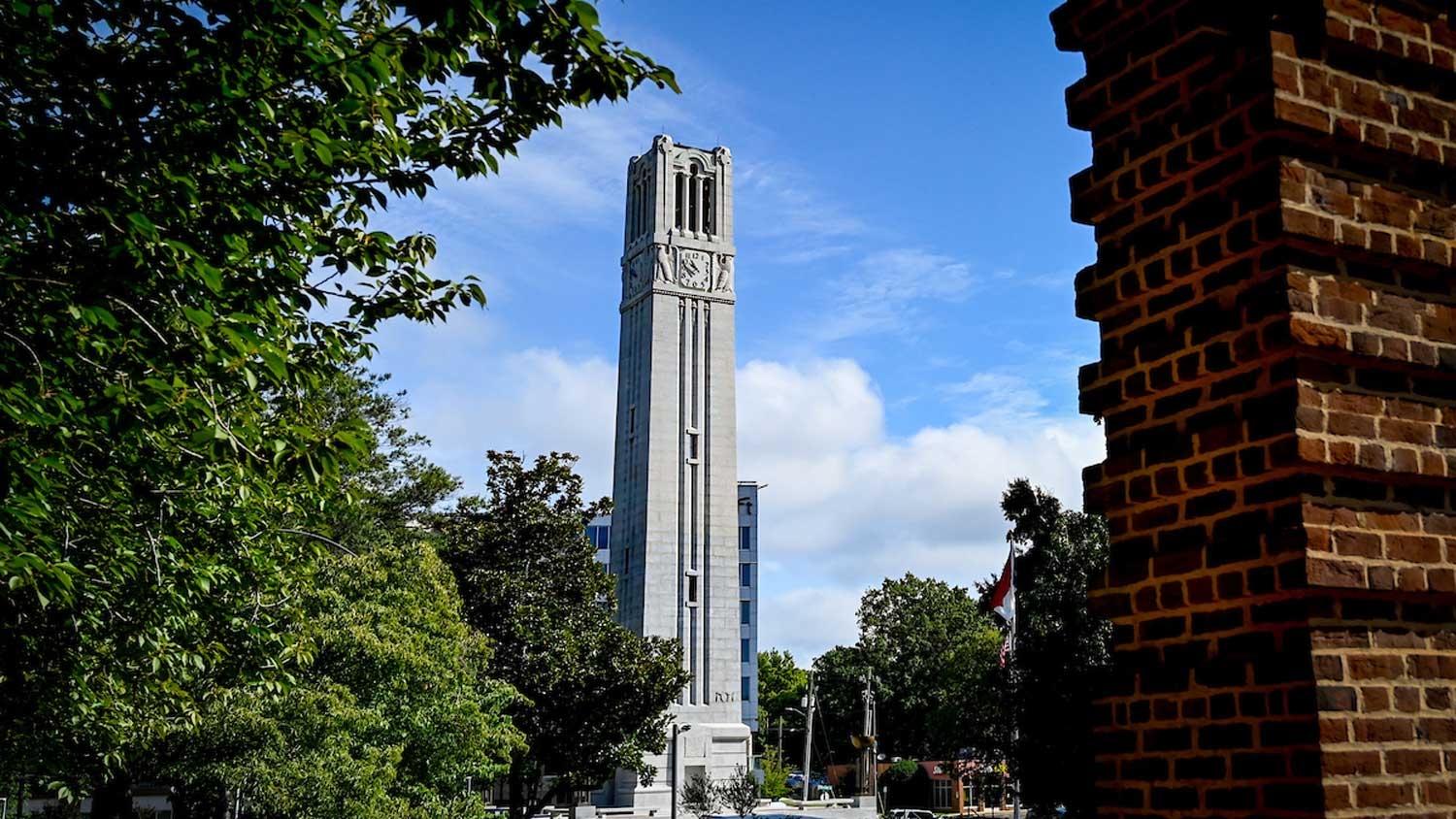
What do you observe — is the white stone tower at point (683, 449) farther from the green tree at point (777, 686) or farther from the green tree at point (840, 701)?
the green tree at point (777, 686)

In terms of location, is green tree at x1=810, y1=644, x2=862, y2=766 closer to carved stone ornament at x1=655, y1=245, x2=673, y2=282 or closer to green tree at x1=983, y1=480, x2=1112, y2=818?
carved stone ornament at x1=655, y1=245, x2=673, y2=282

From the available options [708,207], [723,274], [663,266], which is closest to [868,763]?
[723,274]

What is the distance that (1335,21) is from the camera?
384cm

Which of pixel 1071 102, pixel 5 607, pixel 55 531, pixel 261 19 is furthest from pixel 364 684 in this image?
pixel 1071 102

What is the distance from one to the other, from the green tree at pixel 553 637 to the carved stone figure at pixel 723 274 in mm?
26955

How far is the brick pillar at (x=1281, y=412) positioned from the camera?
3.46m

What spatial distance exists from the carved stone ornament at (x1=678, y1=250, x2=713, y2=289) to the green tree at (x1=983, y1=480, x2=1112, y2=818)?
1135 inches

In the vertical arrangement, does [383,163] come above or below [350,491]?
above

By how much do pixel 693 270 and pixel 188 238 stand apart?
55133mm

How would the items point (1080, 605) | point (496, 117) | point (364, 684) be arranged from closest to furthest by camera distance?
1. point (496, 117)
2. point (364, 684)
3. point (1080, 605)

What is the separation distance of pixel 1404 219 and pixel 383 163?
768 centimetres

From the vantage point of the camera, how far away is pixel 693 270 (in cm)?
6259

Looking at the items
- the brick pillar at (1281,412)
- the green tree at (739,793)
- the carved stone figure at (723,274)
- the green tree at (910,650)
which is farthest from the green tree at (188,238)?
the green tree at (910,650)

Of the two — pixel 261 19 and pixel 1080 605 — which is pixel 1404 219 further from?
pixel 1080 605
